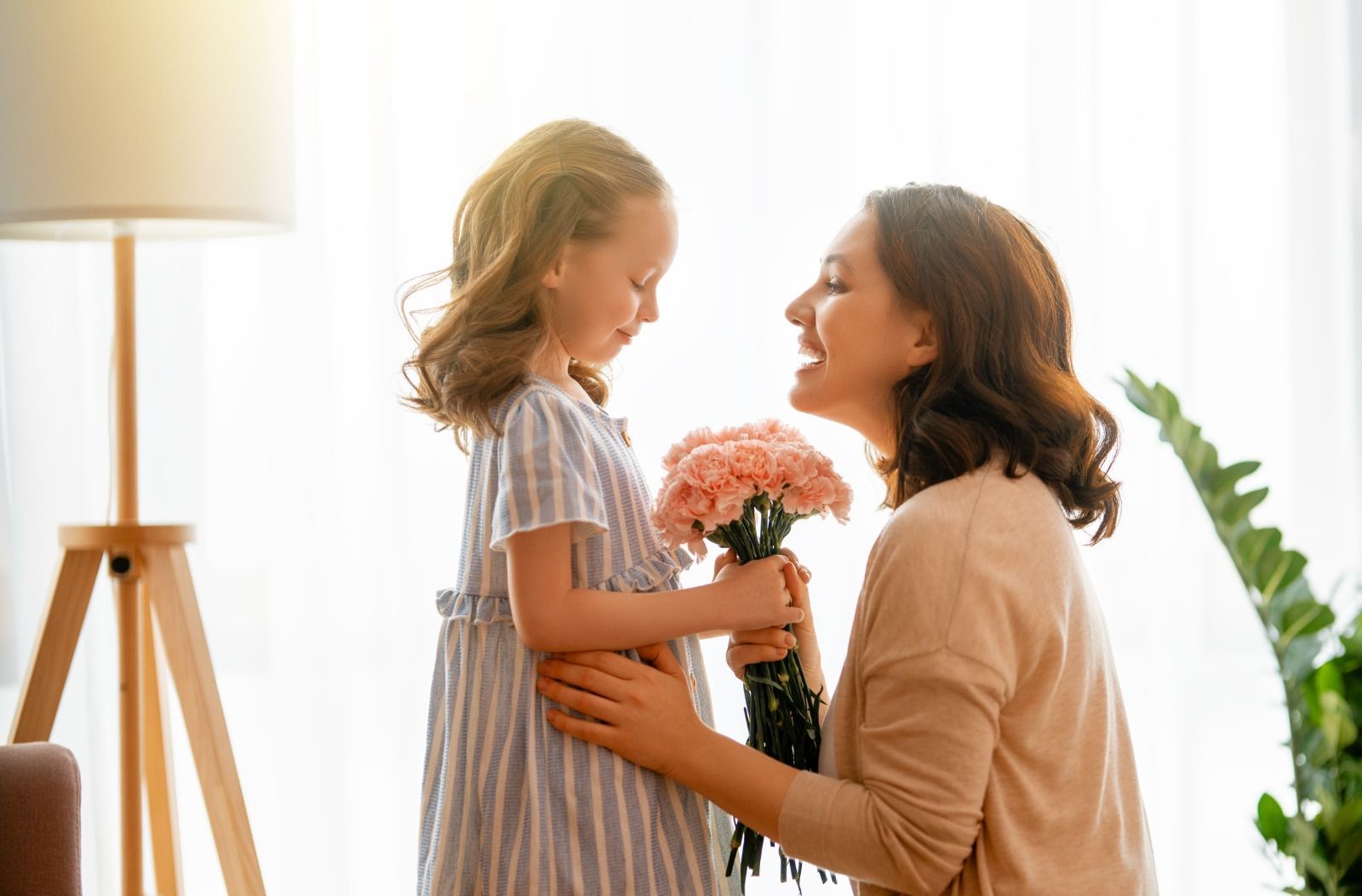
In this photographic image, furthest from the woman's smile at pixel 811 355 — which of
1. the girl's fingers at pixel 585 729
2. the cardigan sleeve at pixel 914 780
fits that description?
the girl's fingers at pixel 585 729

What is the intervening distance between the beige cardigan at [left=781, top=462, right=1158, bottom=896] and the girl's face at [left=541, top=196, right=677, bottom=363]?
49 centimetres

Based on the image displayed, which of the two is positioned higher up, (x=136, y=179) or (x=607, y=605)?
(x=136, y=179)

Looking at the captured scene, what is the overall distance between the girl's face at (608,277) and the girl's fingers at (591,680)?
0.44 m

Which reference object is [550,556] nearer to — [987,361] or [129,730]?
[987,361]

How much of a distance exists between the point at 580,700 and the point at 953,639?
18.0 inches

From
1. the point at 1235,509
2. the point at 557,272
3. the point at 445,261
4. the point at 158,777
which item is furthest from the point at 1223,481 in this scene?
the point at 445,261

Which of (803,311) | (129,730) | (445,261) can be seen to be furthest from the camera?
(445,261)

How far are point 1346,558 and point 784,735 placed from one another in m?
2.00

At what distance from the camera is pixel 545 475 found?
4.81 ft

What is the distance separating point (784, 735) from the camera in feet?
5.28

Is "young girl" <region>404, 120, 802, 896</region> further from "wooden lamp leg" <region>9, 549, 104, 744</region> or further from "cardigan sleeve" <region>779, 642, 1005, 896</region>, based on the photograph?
"wooden lamp leg" <region>9, 549, 104, 744</region>

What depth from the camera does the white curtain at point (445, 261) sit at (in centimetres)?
275

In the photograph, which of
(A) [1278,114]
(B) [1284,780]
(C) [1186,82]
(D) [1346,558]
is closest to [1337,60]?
(A) [1278,114]

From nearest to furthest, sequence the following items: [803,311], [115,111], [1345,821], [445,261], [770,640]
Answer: [1345,821], [770,640], [803,311], [115,111], [445,261]
